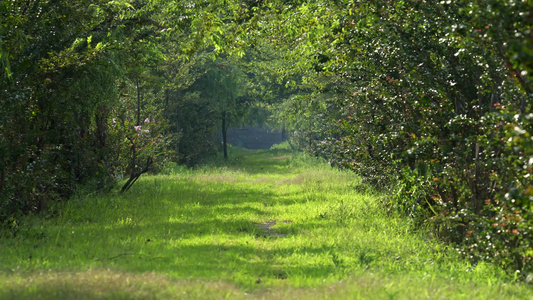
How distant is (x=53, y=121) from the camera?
12141mm

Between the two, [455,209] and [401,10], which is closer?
[455,209]

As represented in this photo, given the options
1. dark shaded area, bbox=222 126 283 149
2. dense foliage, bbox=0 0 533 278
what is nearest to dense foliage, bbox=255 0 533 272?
dense foliage, bbox=0 0 533 278

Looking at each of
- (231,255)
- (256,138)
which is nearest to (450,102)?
(231,255)

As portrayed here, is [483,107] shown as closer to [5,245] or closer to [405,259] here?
[405,259]

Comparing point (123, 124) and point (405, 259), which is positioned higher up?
point (123, 124)

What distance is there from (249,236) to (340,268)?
326cm

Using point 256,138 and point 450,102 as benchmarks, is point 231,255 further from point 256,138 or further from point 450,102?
point 256,138

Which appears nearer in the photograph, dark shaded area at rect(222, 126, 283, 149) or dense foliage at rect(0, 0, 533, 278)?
dense foliage at rect(0, 0, 533, 278)

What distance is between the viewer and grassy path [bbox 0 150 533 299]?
6.46 metres

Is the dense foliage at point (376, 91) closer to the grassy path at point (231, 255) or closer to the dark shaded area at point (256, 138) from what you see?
the grassy path at point (231, 255)

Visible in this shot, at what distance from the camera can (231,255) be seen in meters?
9.09

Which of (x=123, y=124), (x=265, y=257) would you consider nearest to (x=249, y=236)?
(x=265, y=257)

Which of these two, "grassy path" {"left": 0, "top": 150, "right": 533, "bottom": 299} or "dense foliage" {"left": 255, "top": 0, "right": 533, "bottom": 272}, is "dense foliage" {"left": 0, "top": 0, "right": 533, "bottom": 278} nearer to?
"dense foliage" {"left": 255, "top": 0, "right": 533, "bottom": 272}

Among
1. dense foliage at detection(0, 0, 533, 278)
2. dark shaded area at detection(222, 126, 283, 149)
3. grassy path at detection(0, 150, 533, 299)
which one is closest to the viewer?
grassy path at detection(0, 150, 533, 299)
